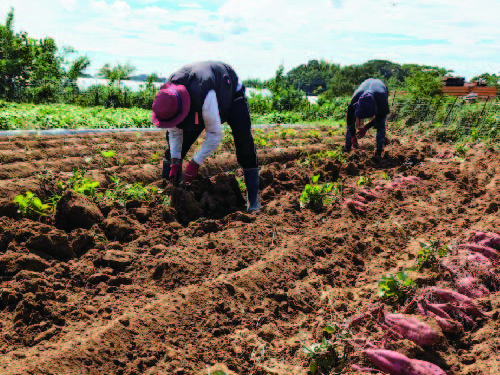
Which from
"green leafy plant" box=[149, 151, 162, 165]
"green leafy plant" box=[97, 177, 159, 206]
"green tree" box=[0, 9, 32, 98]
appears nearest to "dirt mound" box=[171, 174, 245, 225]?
"green leafy plant" box=[97, 177, 159, 206]

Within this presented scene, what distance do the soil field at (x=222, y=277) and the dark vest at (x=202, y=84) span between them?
2.58ft

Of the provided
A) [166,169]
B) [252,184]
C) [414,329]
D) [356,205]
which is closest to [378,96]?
[356,205]

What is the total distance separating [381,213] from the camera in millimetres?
4848

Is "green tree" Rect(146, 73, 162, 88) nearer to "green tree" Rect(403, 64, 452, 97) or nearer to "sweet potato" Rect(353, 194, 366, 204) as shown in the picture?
"green tree" Rect(403, 64, 452, 97)

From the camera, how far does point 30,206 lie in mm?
3828

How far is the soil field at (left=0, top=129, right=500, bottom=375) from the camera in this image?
251cm

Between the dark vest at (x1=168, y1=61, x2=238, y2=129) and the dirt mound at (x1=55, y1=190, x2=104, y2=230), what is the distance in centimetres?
115

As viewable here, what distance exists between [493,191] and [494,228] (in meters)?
1.78

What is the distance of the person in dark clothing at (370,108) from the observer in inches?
265

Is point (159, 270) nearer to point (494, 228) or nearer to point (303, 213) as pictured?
point (303, 213)

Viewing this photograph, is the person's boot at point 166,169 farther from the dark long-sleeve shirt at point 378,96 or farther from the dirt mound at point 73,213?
the dark long-sleeve shirt at point 378,96

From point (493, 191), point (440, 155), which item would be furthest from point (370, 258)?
point (440, 155)

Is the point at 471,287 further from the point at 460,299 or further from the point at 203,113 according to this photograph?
the point at 203,113

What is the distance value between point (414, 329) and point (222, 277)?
134 cm
